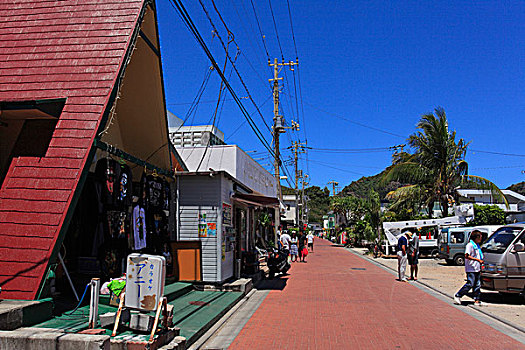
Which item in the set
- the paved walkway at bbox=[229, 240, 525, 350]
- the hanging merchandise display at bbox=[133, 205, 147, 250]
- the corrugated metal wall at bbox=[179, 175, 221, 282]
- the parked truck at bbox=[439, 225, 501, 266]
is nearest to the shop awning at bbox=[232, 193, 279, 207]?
the corrugated metal wall at bbox=[179, 175, 221, 282]

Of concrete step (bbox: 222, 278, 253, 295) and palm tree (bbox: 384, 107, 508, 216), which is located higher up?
palm tree (bbox: 384, 107, 508, 216)

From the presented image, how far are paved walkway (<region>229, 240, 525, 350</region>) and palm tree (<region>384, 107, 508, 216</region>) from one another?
621 inches

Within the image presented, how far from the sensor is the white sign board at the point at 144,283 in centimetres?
581

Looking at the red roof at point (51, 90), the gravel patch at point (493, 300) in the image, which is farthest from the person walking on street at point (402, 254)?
the red roof at point (51, 90)

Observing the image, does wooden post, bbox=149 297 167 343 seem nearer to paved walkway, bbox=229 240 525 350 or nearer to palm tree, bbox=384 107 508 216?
paved walkway, bbox=229 240 525 350

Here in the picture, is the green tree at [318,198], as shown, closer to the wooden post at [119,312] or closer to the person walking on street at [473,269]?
the person walking on street at [473,269]

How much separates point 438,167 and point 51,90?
2499 centimetres

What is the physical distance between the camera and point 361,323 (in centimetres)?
827

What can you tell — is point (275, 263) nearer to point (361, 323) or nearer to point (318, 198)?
point (361, 323)

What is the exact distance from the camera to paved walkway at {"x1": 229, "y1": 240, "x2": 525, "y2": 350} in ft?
22.5

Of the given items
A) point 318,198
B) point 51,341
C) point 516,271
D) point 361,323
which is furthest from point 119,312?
point 318,198

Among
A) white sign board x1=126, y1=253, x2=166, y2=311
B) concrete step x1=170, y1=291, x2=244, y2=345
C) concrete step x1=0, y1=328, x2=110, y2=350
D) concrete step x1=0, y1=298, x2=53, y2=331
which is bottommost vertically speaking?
concrete step x1=170, y1=291, x2=244, y2=345

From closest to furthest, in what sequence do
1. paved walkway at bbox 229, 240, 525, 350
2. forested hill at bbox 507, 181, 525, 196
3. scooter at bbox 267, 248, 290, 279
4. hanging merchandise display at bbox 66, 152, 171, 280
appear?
paved walkway at bbox 229, 240, 525, 350, hanging merchandise display at bbox 66, 152, 171, 280, scooter at bbox 267, 248, 290, 279, forested hill at bbox 507, 181, 525, 196

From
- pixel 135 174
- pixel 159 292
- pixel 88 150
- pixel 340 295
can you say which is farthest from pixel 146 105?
pixel 340 295
